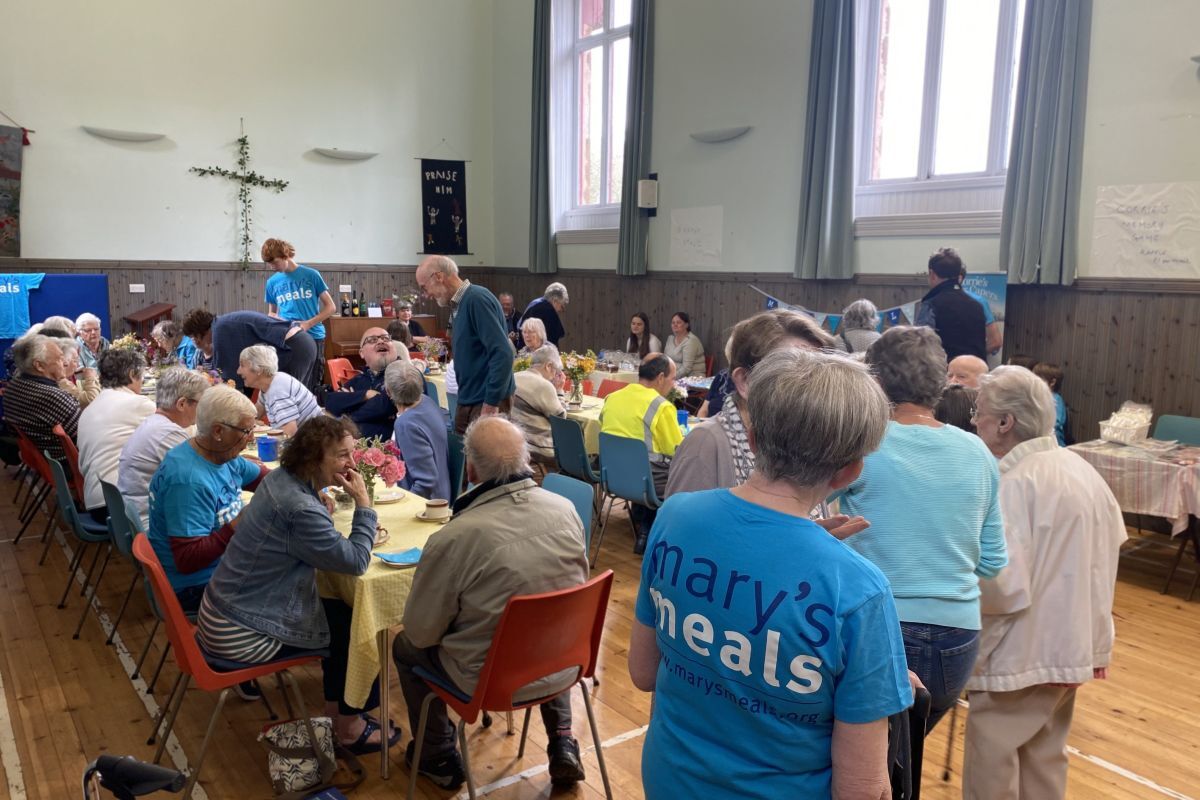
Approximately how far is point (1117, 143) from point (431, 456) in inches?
206

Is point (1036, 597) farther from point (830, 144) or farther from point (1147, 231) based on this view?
point (830, 144)

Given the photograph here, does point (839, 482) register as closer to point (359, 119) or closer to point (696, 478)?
point (696, 478)

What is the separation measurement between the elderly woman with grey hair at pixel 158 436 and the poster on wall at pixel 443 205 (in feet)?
28.2

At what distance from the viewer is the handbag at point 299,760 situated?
9.24 feet

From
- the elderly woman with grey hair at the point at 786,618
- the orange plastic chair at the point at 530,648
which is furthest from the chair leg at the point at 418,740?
the elderly woman with grey hair at the point at 786,618

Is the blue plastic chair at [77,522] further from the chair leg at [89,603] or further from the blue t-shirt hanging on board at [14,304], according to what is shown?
the blue t-shirt hanging on board at [14,304]

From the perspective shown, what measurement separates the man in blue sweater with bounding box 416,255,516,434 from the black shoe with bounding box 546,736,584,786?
2.06 metres

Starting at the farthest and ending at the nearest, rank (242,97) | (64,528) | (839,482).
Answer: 1. (242,97)
2. (64,528)
3. (839,482)

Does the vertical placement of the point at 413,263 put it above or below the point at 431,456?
above

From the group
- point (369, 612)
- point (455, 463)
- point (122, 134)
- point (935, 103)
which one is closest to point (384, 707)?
point (369, 612)

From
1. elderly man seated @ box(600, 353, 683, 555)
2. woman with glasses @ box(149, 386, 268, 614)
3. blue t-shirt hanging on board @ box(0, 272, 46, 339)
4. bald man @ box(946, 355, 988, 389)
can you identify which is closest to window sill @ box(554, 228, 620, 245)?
elderly man seated @ box(600, 353, 683, 555)

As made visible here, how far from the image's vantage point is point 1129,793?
2939 millimetres

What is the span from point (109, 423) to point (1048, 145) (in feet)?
21.2

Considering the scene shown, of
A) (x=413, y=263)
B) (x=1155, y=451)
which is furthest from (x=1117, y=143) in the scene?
(x=413, y=263)
